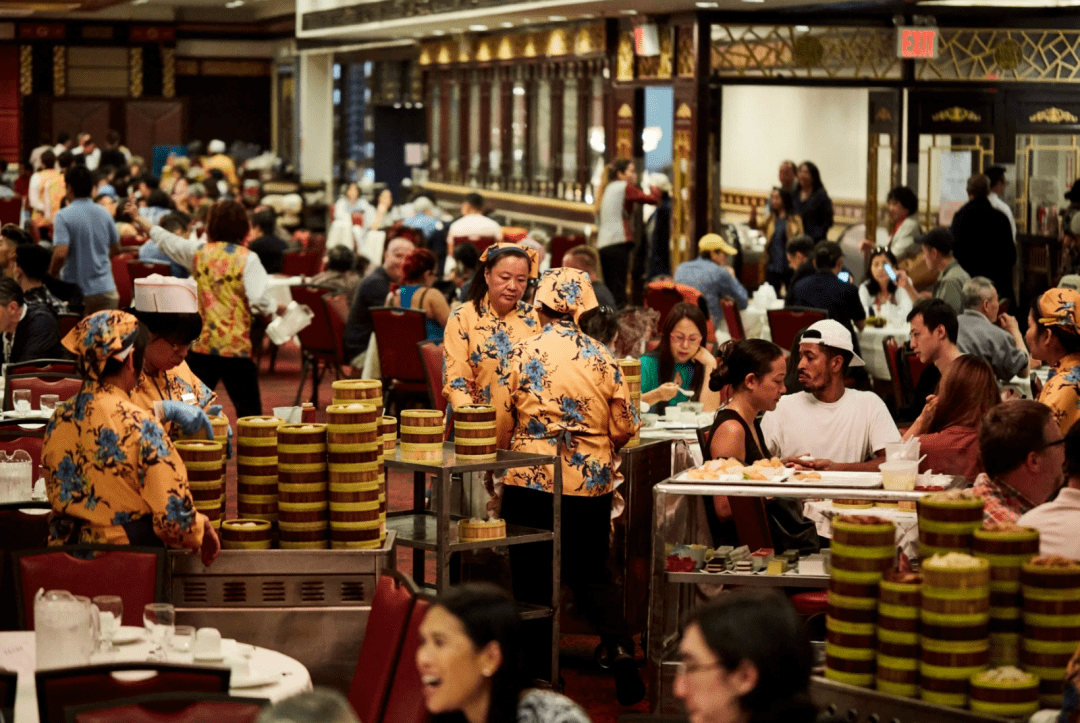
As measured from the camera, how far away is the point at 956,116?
1344 cm

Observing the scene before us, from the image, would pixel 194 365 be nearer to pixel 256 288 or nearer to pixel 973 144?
pixel 256 288

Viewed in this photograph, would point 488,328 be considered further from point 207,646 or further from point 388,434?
point 207,646

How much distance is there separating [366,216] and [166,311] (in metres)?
14.2

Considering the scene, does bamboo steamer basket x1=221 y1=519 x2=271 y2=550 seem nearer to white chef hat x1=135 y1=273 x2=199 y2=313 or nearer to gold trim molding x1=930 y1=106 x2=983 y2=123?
white chef hat x1=135 y1=273 x2=199 y2=313

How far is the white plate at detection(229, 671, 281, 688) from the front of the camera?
11.6ft

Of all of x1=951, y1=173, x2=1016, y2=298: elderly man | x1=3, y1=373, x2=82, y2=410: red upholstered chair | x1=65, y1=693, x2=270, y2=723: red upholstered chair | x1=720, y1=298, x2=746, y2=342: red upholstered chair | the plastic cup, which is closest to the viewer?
x1=65, y1=693, x2=270, y2=723: red upholstered chair

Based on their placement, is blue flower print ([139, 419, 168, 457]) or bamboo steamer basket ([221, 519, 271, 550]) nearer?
blue flower print ([139, 419, 168, 457])

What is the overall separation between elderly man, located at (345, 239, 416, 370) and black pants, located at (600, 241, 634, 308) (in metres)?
4.24

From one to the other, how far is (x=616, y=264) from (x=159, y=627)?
1124cm

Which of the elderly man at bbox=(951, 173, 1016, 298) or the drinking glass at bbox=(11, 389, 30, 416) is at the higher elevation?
the elderly man at bbox=(951, 173, 1016, 298)

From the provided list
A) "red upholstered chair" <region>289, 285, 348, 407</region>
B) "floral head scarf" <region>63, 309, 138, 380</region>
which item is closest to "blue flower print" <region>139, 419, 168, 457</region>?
"floral head scarf" <region>63, 309, 138, 380</region>

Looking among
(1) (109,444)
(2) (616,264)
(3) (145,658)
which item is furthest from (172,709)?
(2) (616,264)

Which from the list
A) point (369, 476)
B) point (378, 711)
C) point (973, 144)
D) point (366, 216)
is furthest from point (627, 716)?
point (366, 216)

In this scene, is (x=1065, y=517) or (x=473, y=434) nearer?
(x=1065, y=517)
